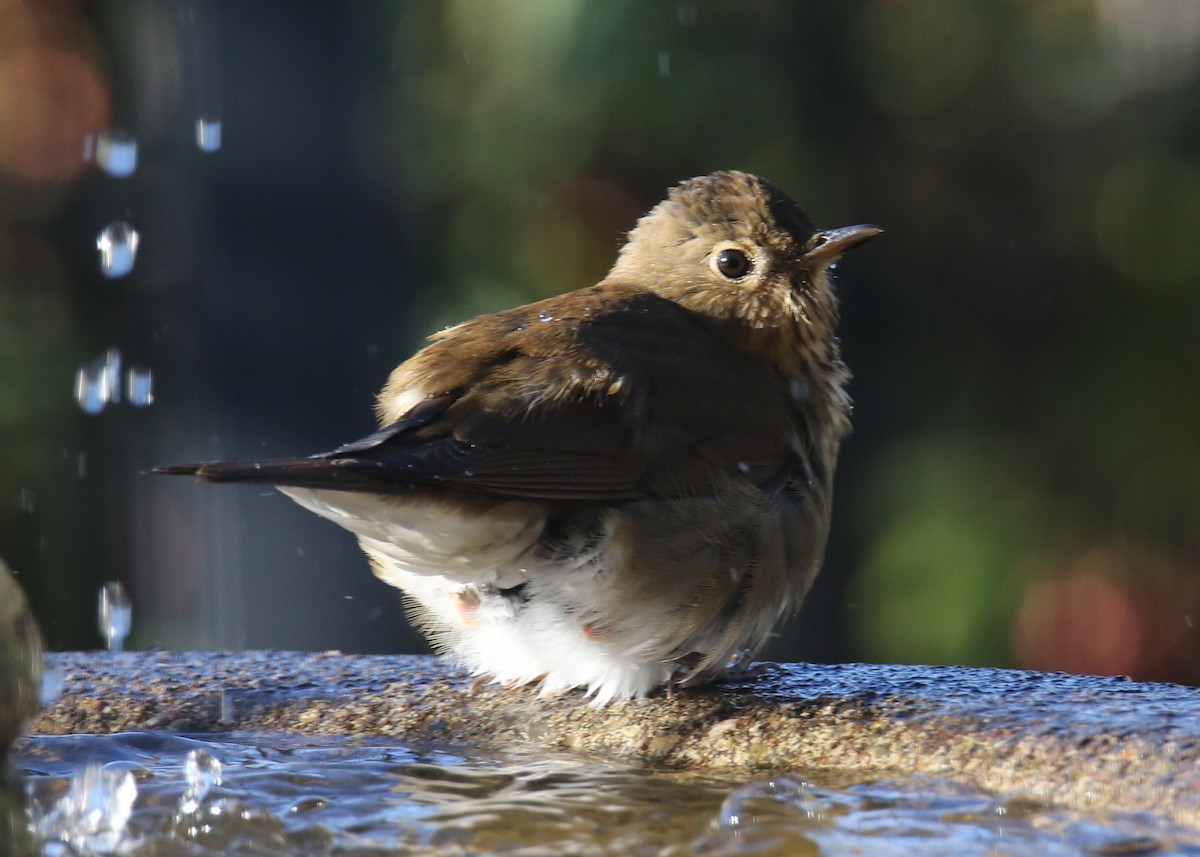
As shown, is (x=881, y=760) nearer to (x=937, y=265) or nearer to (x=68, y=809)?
(x=68, y=809)

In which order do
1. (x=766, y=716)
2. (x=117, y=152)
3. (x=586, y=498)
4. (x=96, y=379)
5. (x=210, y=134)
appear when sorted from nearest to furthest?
(x=766, y=716) < (x=586, y=498) < (x=210, y=134) < (x=96, y=379) < (x=117, y=152)

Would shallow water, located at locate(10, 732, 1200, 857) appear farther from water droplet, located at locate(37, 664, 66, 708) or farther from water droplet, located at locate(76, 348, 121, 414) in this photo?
water droplet, located at locate(76, 348, 121, 414)

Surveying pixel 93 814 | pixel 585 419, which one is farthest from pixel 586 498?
pixel 93 814

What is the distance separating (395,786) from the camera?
9.37ft

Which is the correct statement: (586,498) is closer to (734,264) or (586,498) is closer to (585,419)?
(585,419)

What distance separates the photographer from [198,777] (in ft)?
9.48

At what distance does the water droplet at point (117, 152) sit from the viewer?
7488mm

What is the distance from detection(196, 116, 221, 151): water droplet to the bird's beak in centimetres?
304

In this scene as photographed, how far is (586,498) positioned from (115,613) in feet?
14.3

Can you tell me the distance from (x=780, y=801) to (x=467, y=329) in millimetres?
1586

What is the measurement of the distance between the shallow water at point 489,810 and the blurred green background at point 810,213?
3.11 m

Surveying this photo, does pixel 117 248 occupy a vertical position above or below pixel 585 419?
above

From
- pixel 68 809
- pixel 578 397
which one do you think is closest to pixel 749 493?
pixel 578 397

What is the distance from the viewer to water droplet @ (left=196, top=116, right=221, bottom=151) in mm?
6301
